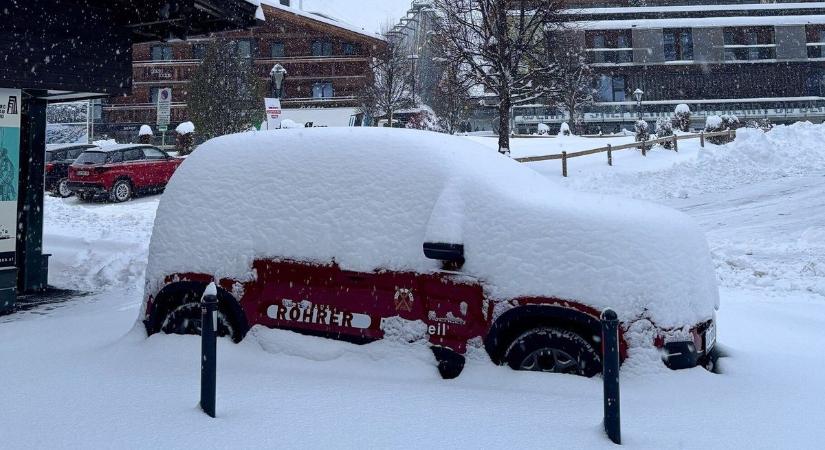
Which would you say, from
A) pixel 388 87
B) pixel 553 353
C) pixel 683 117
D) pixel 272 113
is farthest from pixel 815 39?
pixel 553 353

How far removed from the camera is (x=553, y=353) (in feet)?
12.9

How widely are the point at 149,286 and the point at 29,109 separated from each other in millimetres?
4326

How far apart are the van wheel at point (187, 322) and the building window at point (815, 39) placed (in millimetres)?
62052

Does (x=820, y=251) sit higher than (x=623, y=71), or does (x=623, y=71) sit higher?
(x=623, y=71)

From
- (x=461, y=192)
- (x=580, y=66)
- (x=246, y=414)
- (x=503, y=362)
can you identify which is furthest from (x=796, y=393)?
(x=580, y=66)

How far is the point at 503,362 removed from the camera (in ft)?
13.1

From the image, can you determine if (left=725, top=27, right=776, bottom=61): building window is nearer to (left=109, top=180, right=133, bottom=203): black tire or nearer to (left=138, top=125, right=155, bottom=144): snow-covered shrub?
(left=138, top=125, right=155, bottom=144): snow-covered shrub

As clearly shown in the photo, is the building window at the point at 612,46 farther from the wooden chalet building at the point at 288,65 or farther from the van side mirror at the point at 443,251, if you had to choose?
the van side mirror at the point at 443,251

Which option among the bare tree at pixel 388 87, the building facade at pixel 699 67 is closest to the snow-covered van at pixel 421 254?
the bare tree at pixel 388 87

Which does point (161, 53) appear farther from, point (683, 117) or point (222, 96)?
point (683, 117)

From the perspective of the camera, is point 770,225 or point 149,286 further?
point 770,225

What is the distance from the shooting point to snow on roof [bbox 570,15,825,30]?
52000mm

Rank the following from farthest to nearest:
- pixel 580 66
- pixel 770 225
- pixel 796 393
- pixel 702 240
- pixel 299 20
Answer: pixel 299 20 < pixel 580 66 < pixel 770 225 < pixel 702 240 < pixel 796 393

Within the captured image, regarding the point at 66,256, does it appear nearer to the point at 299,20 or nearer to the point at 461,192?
the point at 461,192
